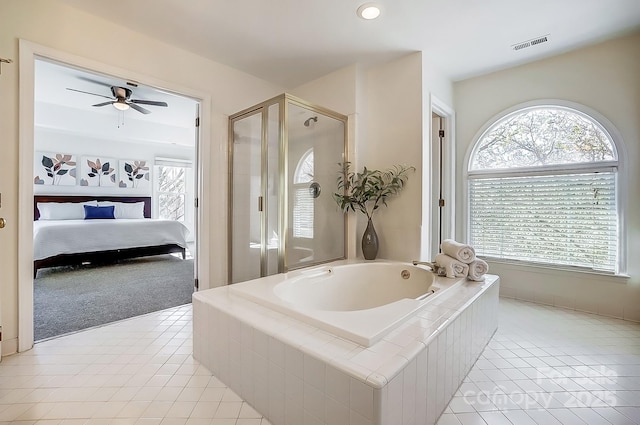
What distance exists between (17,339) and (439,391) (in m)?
2.55

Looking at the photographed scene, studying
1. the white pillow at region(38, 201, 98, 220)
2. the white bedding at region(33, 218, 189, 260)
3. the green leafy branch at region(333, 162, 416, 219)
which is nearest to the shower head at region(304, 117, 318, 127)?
the green leafy branch at region(333, 162, 416, 219)

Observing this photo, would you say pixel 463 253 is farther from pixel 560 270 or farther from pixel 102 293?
pixel 102 293

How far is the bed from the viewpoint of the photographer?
152 inches

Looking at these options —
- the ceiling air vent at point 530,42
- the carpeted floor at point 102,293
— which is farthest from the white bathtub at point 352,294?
the ceiling air vent at point 530,42

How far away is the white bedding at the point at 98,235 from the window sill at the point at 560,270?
4799mm

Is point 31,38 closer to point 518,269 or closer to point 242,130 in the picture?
point 242,130

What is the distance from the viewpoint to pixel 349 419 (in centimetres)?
95

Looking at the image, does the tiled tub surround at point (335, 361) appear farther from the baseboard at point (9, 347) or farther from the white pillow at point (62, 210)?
the white pillow at point (62, 210)

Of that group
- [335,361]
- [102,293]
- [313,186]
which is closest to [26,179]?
[102,293]

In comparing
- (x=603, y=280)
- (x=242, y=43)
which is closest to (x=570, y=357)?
(x=603, y=280)

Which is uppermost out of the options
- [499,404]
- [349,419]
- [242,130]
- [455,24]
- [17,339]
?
[455,24]

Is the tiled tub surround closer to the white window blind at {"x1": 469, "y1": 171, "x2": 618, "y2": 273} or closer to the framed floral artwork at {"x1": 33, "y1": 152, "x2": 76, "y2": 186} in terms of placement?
the white window blind at {"x1": 469, "y1": 171, "x2": 618, "y2": 273}

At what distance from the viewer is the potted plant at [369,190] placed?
2.76 meters

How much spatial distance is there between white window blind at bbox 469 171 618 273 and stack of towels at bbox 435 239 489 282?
121 centimetres
